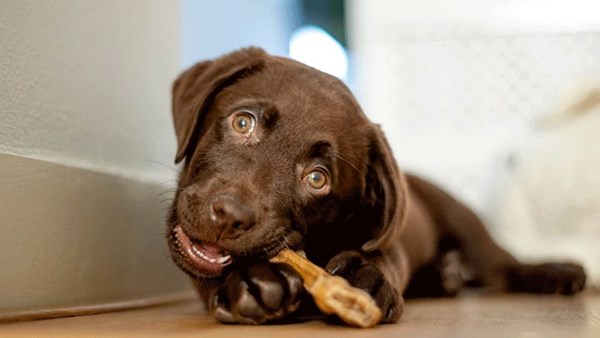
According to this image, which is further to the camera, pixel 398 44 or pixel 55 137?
pixel 398 44

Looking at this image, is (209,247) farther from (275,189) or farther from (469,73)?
(469,73)

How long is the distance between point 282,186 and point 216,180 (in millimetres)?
146

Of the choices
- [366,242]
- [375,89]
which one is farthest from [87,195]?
[375,89]

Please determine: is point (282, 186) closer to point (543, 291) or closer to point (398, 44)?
point (543, 291)

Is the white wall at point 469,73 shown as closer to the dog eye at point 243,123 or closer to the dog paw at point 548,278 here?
the dog paw at point 548,278

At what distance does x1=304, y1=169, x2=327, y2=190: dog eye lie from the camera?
1.79 metres

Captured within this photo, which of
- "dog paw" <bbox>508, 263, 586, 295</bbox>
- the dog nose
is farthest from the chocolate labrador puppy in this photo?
"dog paw" <bbox>508, 263, 586, 295</bbox>

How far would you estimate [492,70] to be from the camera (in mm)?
4125

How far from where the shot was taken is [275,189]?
5.49ft

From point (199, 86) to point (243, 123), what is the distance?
0.20 metres

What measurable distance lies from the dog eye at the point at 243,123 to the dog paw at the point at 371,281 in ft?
1.13

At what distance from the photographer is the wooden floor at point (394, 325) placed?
1.39 meters

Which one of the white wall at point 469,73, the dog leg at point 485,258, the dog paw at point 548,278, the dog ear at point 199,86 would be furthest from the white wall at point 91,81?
the white wall at point 469,73

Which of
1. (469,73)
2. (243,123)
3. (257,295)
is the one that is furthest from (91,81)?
(469,73)
